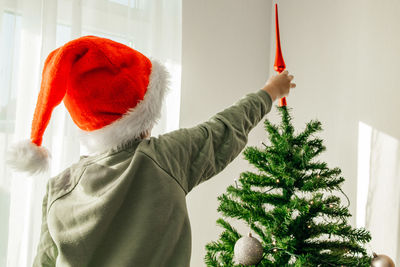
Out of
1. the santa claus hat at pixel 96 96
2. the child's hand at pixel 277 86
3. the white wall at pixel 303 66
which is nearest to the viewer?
the santa claus hat at pixel 96 96

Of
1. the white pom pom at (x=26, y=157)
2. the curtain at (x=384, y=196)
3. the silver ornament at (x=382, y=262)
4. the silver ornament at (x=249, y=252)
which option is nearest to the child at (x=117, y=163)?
the white pom pom at (x=26, y=157)

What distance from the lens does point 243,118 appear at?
0.80 m

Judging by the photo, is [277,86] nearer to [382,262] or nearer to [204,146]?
[204,146]

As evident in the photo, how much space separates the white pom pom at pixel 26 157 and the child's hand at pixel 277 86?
517 millimetres

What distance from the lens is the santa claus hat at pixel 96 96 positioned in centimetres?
67

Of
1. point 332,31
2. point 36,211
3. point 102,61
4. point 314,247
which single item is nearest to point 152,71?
point 102,61

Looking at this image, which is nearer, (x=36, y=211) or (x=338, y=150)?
(x=36, y=211)

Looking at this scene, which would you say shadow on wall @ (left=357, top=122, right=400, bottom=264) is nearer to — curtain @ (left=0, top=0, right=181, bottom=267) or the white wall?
the white wall

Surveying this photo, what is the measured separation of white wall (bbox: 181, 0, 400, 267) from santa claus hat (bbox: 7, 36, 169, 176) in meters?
0.91

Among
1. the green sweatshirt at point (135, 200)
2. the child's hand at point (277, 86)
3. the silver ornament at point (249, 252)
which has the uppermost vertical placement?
the child's hand at point (277, 86)

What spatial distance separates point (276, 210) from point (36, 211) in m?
0.83

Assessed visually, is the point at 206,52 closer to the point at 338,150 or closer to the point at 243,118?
the point at 338,150

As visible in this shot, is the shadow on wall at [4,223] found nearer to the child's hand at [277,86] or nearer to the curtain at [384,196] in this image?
the child's hand at [277,86]

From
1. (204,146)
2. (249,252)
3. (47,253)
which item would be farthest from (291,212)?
(47,253)
